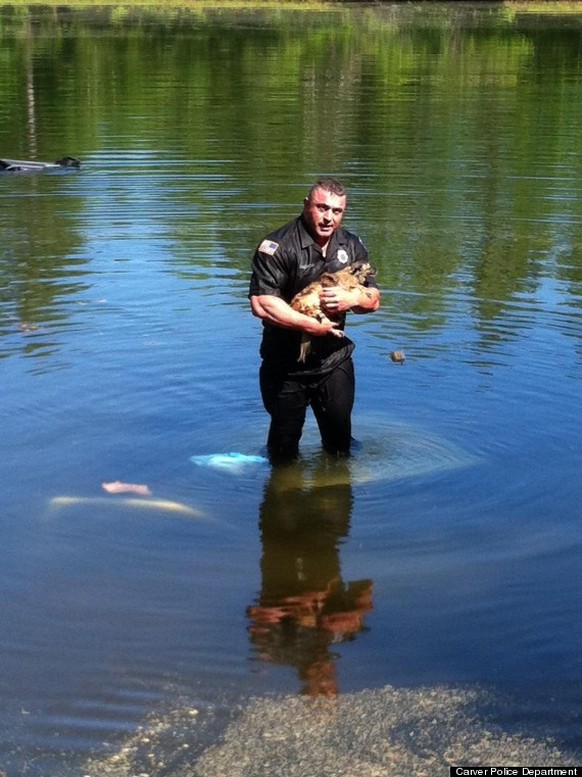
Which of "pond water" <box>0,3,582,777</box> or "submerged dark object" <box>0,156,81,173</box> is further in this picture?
"submerged dark object" <box>0,156,81,173</box>

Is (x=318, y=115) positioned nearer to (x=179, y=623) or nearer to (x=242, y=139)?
→ (x=242, y=139)

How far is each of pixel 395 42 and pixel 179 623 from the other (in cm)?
4327

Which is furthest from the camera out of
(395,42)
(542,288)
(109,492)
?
(395,42)

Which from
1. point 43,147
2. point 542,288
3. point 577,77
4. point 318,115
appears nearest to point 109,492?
point 542,288

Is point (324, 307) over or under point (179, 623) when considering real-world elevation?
over

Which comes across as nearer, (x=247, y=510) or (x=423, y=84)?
(x=247, y=510)

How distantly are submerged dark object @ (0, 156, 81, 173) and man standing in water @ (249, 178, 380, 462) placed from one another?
12.5 m

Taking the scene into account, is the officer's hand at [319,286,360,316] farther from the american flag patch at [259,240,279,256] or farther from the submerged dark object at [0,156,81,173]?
the submerged dark object at [0,156,81,173]

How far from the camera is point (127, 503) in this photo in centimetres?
728

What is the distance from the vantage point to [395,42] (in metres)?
46.3

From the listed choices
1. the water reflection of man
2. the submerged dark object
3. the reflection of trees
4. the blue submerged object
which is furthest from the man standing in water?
the submerged dark object

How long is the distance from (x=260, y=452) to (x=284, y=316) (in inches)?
60.6

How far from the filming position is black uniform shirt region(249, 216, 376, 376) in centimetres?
691

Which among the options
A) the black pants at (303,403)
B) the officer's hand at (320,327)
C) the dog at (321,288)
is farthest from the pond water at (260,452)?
the dog at (321,288)
